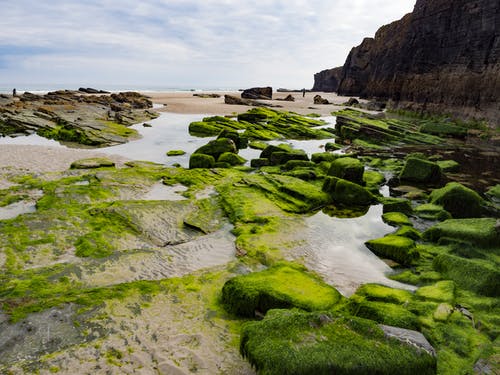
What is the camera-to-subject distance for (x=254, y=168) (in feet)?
55.3

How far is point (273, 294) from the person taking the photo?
578cm

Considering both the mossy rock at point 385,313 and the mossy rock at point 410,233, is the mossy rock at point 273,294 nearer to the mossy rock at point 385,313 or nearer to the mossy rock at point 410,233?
the mossy rock at point 385,313

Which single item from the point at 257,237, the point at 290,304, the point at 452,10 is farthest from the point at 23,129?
the point at 452,10

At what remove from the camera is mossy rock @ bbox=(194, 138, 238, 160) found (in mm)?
18188

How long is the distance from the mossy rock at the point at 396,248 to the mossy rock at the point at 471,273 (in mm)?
552

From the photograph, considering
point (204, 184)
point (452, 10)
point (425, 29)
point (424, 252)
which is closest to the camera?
point (424, 252)

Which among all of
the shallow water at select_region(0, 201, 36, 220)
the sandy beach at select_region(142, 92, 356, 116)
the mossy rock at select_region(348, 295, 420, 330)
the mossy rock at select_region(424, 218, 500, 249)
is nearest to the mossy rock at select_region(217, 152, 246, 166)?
the shallow water at select_region(0, 201, 36, 220)

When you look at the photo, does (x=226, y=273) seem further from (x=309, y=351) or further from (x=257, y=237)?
(x=309, y=351)

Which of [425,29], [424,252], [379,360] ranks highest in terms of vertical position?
[425,29]

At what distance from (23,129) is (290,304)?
28.0 meters

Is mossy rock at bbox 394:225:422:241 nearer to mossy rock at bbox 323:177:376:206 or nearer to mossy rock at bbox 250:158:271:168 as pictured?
mossy rock at bbox 323:177:376:206

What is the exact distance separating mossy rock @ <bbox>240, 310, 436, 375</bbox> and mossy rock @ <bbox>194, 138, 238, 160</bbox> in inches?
550

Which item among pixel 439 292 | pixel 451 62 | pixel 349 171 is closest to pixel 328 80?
pixel 451 62

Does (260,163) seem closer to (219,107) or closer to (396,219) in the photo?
(396,219)
